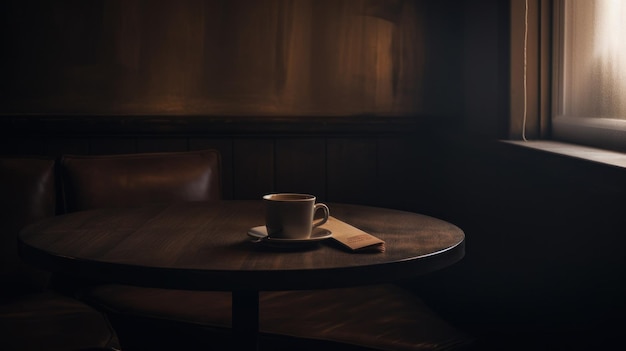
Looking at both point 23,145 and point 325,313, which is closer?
point 325,313

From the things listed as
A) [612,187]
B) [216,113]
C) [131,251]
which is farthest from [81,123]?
[612,187]

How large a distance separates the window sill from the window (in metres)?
0.05

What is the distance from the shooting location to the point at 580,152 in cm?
156

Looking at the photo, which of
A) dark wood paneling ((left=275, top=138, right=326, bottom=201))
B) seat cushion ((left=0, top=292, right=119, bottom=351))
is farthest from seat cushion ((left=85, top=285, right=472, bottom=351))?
dark wood paneling ((left=275, top=138, right=326, bottom=201))

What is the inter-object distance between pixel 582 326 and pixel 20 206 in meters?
1.52

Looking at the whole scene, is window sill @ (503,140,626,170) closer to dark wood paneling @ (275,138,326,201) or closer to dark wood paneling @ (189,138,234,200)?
dark wood paneling @ (275,138,326,201)

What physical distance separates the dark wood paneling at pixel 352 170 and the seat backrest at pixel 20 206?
3.10ft

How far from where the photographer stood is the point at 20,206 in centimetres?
207

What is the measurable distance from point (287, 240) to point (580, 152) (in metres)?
0.72

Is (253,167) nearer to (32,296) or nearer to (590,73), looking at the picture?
(32,296)

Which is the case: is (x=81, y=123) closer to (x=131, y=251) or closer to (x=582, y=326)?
(x=131, y=251)

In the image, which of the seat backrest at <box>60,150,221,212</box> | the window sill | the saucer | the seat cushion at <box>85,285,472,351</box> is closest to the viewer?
the saucer

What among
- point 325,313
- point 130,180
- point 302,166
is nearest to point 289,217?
point 325,313

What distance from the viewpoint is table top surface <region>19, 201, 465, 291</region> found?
108cm
